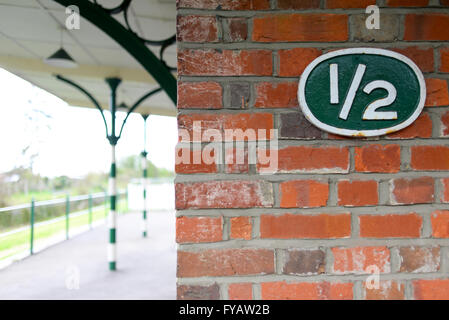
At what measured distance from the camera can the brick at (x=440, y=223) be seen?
857 millimetres

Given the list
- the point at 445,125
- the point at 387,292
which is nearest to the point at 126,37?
the point at 445,125

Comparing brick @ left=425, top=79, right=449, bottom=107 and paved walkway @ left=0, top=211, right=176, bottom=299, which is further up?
brick @ left=425, top=79, right=449, bottom=107

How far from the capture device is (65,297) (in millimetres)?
3475

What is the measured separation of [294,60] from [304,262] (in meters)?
0.50

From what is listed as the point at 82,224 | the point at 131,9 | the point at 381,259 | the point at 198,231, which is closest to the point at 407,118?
the point at 381,259

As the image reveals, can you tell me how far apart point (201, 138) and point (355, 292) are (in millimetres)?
536

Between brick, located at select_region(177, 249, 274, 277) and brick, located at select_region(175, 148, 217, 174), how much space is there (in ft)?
0.65

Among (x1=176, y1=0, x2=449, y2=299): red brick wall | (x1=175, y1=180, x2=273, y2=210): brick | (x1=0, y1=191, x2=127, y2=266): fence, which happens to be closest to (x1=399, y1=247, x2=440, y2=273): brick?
(x1=176, y1=0, x2=449, y2=299): red brick wall

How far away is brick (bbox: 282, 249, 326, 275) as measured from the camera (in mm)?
842

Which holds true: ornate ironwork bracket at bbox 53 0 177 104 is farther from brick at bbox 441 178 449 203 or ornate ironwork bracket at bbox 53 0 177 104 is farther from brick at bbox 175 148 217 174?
brick at bbox 441 178 449 203

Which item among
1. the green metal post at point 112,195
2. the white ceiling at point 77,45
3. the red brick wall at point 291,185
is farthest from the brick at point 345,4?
the green metal post at point 112,195

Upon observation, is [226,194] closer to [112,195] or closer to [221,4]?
[221,4]
